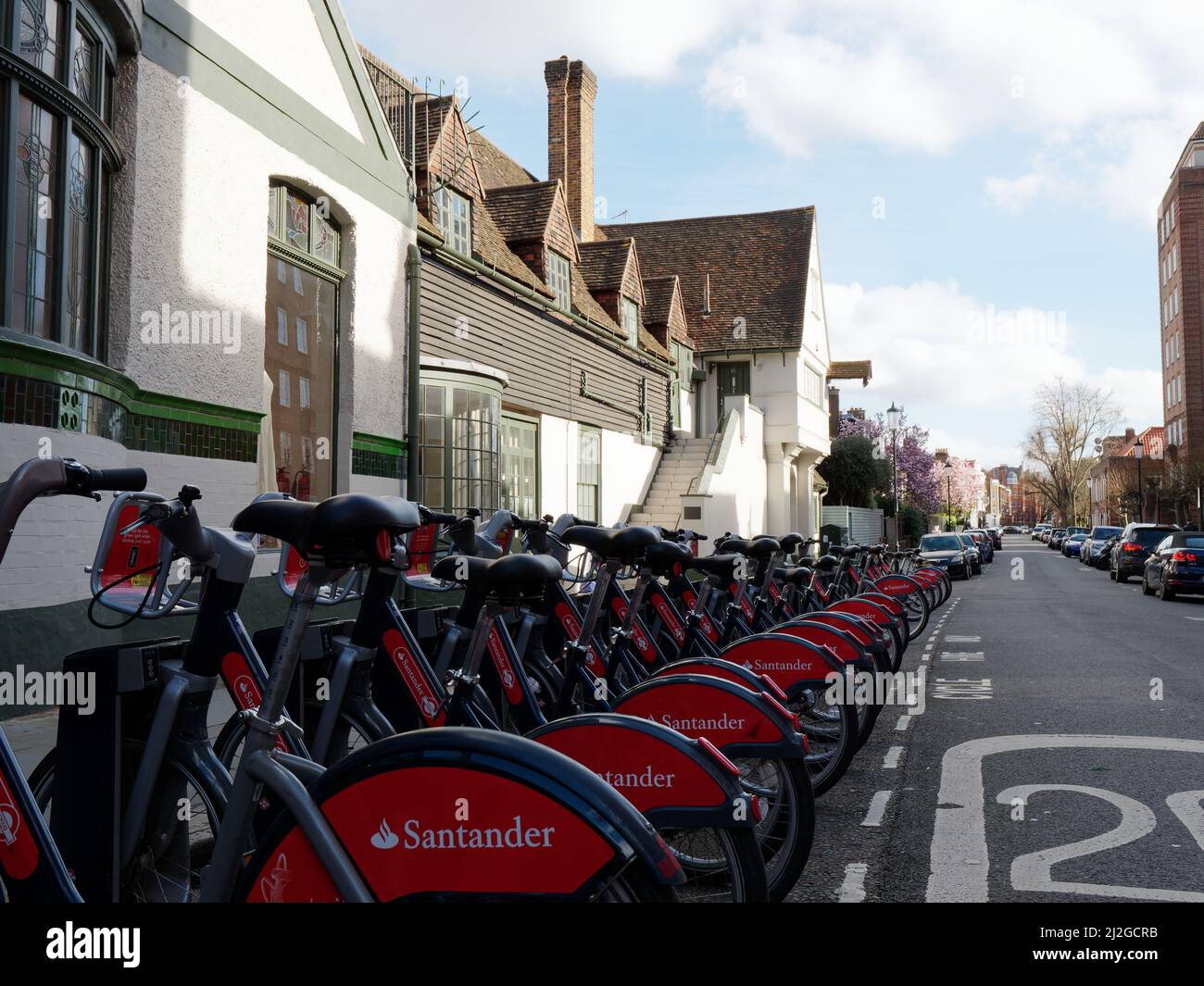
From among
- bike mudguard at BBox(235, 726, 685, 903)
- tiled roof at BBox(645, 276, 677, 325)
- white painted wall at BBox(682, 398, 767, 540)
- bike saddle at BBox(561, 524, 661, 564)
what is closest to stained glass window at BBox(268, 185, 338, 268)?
bike saddle at BBox(561, 524, 661, 564)

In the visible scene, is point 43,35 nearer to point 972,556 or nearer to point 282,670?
point 282,670

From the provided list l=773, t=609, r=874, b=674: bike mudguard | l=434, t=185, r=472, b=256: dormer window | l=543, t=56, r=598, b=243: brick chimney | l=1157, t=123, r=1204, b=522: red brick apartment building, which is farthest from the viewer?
l=1157, t=123, r=1204, b=522: red brick apartment building

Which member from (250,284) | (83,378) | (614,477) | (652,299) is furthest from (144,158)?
(652,299)

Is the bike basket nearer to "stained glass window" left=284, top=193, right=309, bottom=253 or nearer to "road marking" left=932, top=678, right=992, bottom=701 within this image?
"road marking" left=932, top=678, right=992, bottom=701

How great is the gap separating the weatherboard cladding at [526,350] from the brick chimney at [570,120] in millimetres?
4754

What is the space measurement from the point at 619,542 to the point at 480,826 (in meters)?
2.42

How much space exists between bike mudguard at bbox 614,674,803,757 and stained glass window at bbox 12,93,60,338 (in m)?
5.16

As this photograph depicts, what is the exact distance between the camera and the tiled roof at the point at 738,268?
3231cm

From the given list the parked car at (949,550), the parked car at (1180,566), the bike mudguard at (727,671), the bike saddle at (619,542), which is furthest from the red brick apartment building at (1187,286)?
the bike saddle at (619,542)

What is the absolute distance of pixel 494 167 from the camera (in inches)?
914

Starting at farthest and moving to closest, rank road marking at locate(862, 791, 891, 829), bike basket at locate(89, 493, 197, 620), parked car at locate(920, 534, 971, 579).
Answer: parked car at locate(920, 534, 971, 579) → road marking at locate(862, 791, 891, 829) → bike basket at locate(89, 493, 197, 620)

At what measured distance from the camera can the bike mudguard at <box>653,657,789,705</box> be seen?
4328 mm

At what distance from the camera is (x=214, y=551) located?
2969 millimetres
